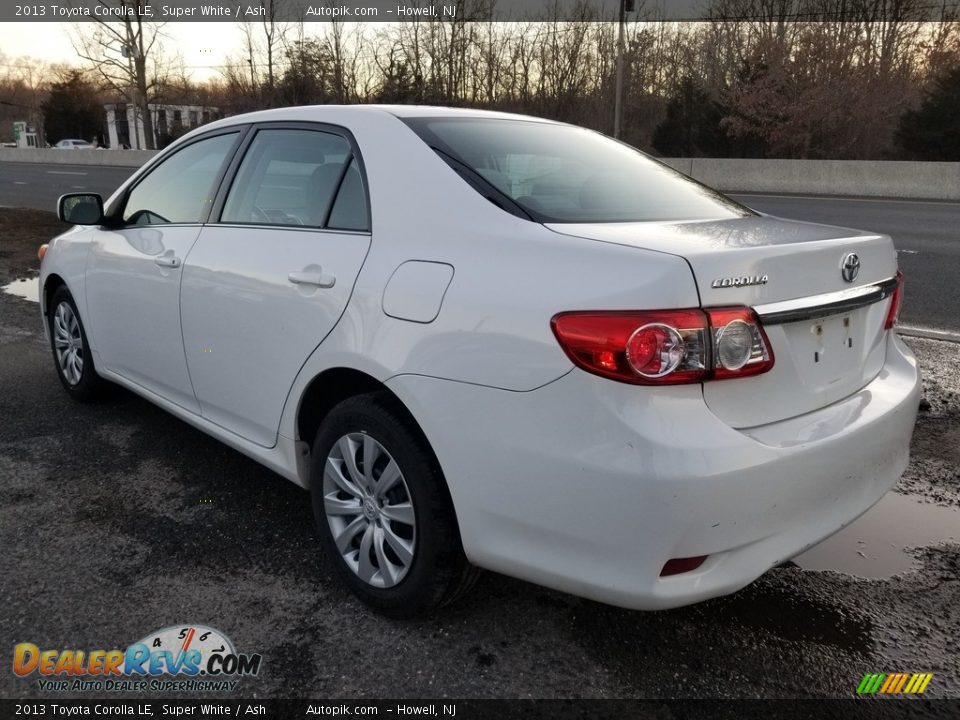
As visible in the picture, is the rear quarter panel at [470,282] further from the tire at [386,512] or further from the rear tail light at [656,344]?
the tire at [386,512]

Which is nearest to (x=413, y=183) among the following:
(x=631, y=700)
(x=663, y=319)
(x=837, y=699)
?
(x=663, y=319)

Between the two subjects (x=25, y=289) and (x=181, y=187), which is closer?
(x=181, y=187)

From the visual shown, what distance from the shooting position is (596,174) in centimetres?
295

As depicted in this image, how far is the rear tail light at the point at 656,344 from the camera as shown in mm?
1924

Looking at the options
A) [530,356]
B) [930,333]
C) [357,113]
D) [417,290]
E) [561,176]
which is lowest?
[930,333]

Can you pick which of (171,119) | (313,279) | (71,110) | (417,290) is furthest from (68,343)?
(71,110)

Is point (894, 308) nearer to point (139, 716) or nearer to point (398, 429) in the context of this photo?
point (398, 429)

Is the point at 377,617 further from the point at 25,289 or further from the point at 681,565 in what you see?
the point at 25,289

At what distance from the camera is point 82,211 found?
13.4 feet

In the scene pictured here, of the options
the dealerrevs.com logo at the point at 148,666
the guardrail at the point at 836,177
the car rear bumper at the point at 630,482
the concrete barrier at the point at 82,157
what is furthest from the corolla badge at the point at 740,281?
the concrete barrier at the point at 82,157

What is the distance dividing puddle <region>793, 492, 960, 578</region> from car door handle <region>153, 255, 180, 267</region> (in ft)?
9.14

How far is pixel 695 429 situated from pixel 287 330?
1.51m

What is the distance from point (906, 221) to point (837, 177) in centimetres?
712

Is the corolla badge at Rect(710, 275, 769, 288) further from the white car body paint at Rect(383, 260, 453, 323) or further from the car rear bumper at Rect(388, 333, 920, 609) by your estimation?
the white car body paint at Rect(383, 260, 453, 323)
